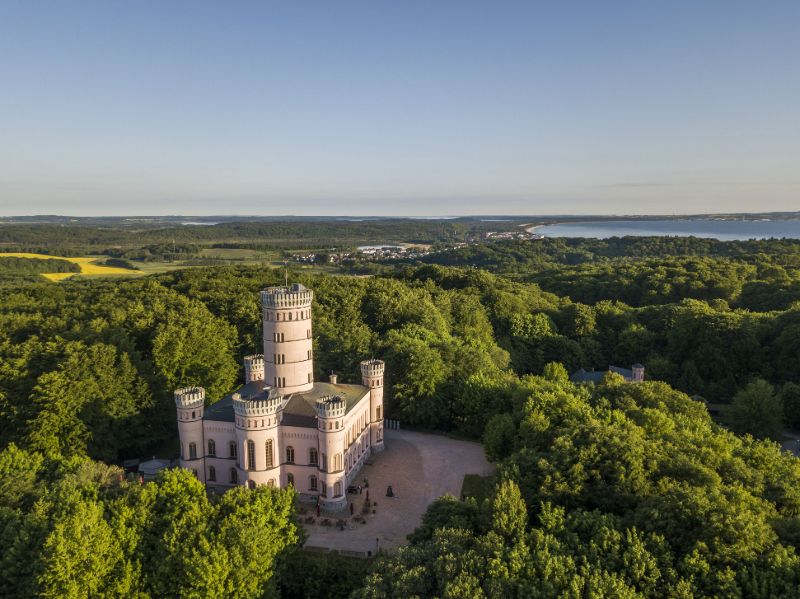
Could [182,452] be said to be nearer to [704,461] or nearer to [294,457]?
[294,457]

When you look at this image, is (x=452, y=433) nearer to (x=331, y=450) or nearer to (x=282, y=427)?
(x=331, y=450)

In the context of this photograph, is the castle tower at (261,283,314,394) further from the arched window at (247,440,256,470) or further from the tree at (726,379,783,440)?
the tree at (726,379,783,440)

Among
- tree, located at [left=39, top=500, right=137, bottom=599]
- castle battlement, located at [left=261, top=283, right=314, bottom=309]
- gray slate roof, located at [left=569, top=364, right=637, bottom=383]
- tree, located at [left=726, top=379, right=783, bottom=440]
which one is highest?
castle battlement, located at [left=261, top=283, right=314, bottom=309]

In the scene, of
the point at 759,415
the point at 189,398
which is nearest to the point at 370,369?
the point at 189,398

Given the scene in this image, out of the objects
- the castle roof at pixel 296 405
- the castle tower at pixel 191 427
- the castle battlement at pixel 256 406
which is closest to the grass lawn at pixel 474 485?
the castle roof at pixel 296 405

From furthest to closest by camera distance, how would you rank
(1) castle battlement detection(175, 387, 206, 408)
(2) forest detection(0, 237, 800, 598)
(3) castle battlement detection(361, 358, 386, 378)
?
1. (3) castle battlement detection(361, 358, 386, 378)
2. (1) castle battlement detection(175, 387, 206, 408)
3. (2) forest detection(0, 237, 800, 598)

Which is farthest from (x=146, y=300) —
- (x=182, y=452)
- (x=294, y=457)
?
(x=294, y=457)

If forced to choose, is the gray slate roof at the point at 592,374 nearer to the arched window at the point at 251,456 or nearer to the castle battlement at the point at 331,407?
the castle battlement at the point at 331,407

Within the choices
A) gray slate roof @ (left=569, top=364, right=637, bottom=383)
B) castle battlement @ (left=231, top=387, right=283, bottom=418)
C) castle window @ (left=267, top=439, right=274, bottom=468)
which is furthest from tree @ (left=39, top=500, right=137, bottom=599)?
gray slate roof @ (left=569, top=364, right=637, bottom=383)
